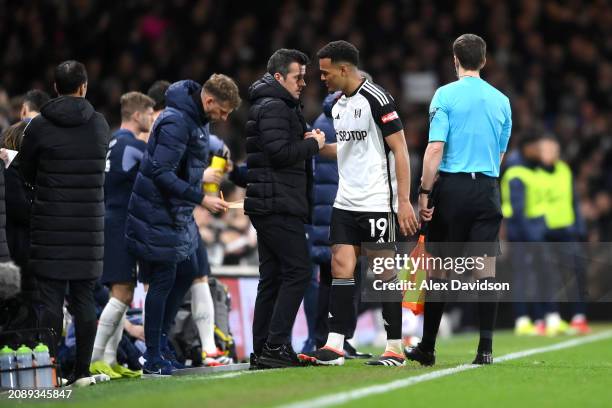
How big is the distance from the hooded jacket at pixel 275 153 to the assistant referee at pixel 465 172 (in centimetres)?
89

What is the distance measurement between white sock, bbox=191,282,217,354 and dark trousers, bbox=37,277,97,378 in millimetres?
1887

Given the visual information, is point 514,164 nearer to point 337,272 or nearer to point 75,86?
point 337,272

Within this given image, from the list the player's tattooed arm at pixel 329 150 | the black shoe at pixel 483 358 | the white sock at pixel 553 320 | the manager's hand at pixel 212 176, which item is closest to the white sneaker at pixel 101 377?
the manager's hand at pixel 212 176

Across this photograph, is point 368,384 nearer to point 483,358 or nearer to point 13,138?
point 483,358

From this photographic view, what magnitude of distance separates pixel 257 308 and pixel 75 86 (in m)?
2.17

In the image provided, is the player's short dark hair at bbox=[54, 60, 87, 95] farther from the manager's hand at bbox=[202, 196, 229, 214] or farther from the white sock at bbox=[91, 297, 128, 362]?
the white sock at bbox=[91, 297, 128, 362]

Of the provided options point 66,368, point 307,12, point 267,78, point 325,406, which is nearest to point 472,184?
point 267,78

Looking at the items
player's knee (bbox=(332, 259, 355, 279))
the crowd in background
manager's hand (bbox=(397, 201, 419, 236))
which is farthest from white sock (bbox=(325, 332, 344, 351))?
the crowd in background

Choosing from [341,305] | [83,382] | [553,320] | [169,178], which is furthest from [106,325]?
[553,320]

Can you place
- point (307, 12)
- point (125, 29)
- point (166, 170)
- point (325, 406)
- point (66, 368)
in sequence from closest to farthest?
point (325, 406) → point (166, 170) → point (66, 368) → point (125, 29) → point (307, 12)

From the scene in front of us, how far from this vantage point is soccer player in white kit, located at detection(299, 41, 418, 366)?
919 cm

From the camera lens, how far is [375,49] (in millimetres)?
22953

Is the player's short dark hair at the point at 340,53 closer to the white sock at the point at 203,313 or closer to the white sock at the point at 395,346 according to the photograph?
the white sock at the point at 395,346

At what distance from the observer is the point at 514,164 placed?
16594mm
